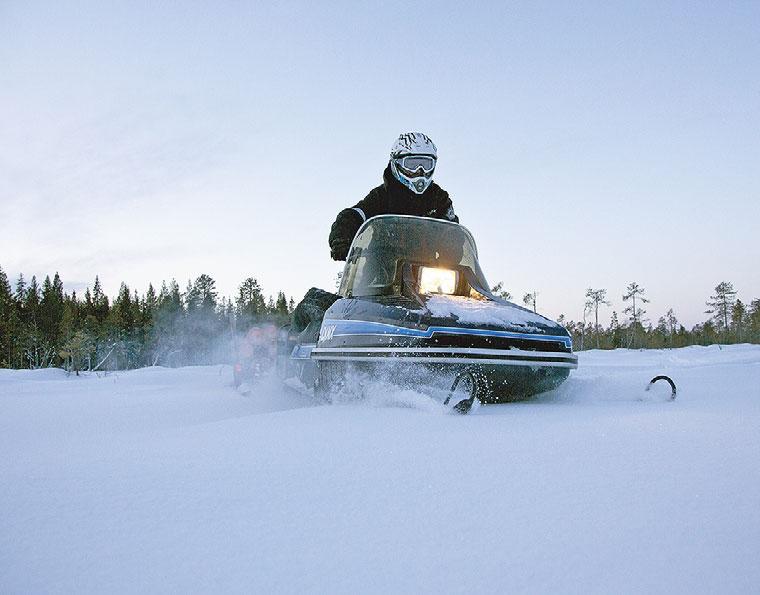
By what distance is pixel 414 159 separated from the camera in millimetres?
5199

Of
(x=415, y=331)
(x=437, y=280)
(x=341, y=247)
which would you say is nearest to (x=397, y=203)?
(x=341, y=247)

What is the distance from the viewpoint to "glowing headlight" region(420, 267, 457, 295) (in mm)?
4113

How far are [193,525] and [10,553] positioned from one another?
42cm

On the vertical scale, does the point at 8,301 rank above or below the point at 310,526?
above

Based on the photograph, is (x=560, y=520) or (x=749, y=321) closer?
(x=560, y=520)

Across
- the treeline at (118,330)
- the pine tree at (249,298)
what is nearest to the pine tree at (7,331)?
the treeline at (118,330)

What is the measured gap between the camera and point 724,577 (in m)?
1.03

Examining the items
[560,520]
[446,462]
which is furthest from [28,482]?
[560,520]

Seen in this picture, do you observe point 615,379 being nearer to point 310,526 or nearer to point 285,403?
point 285,403

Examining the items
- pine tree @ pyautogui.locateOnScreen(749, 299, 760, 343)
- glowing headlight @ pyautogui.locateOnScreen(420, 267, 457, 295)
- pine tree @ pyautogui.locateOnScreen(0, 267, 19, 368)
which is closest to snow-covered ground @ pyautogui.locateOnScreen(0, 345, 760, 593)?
glowing headlight @ pyautogui.locateOnScreen(420, 267, 457, 295)

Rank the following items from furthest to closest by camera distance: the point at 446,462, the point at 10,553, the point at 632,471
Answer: the point at 446,462 < the point at 632,471 < the point at 10,553

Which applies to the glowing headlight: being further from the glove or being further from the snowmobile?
the glove

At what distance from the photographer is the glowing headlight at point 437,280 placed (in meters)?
4.11

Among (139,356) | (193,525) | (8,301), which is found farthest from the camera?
(139,356)
